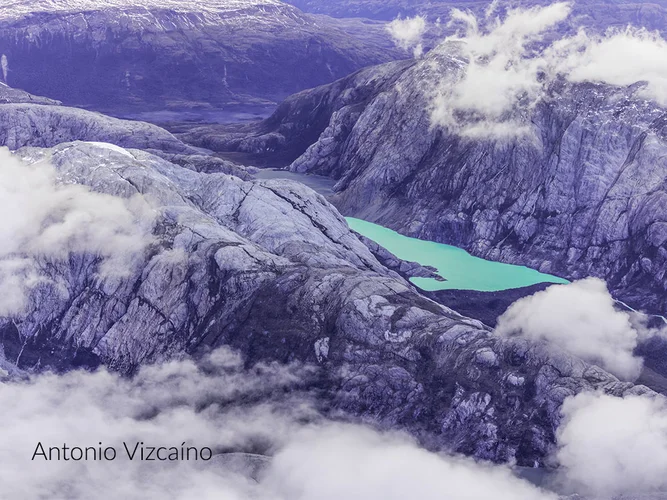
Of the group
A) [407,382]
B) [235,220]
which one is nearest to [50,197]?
[235,220]

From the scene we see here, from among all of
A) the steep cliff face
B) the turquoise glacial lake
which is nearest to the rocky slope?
the turquoise glacial lake

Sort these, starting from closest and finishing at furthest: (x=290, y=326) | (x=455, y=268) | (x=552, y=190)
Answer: (x=290, y=326), (x=455, y=268), (x=552, y=190)

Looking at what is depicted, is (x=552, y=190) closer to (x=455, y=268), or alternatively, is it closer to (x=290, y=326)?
(x=455, y=268)

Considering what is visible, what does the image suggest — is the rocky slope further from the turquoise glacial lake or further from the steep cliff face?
the steep cliff face

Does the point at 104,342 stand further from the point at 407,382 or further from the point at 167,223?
the point at 407,382

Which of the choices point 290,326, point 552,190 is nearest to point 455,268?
point 552,190

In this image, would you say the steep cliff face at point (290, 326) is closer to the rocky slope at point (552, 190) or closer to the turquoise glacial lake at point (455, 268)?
the turquoise glacial lake at point (455, 268)
